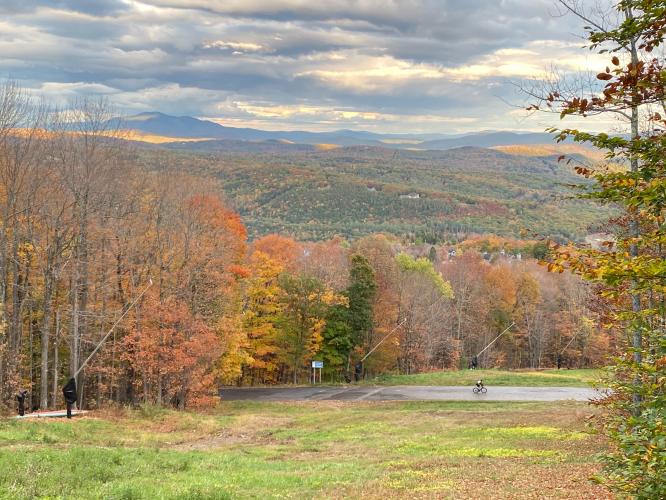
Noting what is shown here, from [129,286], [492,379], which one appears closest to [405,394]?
[492,379]

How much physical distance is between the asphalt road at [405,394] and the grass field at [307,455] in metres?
5.43

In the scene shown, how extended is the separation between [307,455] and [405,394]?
76.3 feet

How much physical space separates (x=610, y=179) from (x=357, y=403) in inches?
1375

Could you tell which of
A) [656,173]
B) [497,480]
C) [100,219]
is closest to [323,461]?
[497,480]

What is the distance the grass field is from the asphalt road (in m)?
5.43

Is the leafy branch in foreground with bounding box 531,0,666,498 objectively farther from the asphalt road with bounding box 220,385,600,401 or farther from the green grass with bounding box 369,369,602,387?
the green grass with bounding box 369,369,602,387

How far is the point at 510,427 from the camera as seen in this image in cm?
2662

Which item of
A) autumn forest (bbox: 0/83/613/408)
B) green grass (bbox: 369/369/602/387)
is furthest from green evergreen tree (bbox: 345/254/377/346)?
green grass (bbox: 369/369/602/387)

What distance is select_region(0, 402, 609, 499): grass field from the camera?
1375 cm

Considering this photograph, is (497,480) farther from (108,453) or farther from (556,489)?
(108,453)

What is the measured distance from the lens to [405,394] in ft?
145

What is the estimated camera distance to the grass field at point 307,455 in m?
13.8

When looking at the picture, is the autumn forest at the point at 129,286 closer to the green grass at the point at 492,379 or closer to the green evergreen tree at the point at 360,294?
the green evergreen tree at the point at 360,294

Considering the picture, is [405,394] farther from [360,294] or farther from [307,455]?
[307,455]
